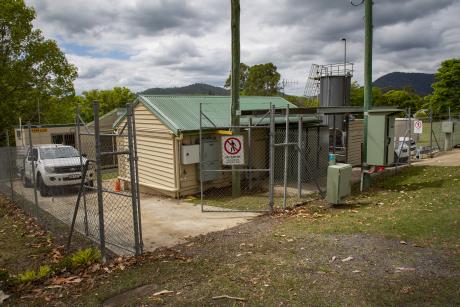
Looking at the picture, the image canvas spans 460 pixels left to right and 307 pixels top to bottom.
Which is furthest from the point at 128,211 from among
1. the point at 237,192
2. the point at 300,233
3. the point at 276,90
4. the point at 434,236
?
the point at 276,90

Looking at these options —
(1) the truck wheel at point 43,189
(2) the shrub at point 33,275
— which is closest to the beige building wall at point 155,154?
(1) the truck wheel at point 43,189

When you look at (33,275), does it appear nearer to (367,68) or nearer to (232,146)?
(232,146)

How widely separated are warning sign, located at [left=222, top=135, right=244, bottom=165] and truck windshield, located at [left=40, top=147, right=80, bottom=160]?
7112 mm

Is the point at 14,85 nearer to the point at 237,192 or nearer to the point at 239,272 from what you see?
the point at 237,192

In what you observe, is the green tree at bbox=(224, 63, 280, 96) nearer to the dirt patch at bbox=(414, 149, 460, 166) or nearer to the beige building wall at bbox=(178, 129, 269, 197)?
the dirt patch at bbox=(414, 149, 460, 166)

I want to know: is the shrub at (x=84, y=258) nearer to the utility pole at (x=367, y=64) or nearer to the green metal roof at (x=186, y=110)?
the green metal roof at (x=186, y=110)

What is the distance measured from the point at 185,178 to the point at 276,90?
155 ft

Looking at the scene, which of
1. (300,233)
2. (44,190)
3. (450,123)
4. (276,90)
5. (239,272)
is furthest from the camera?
(276,90)

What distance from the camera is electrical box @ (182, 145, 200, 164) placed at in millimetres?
11570

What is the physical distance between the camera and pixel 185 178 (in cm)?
1194

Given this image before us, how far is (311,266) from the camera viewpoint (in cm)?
519

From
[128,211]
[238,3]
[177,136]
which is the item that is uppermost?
[238,3]

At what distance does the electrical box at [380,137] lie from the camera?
413 inches

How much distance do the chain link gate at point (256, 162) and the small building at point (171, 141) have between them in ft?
0.39
